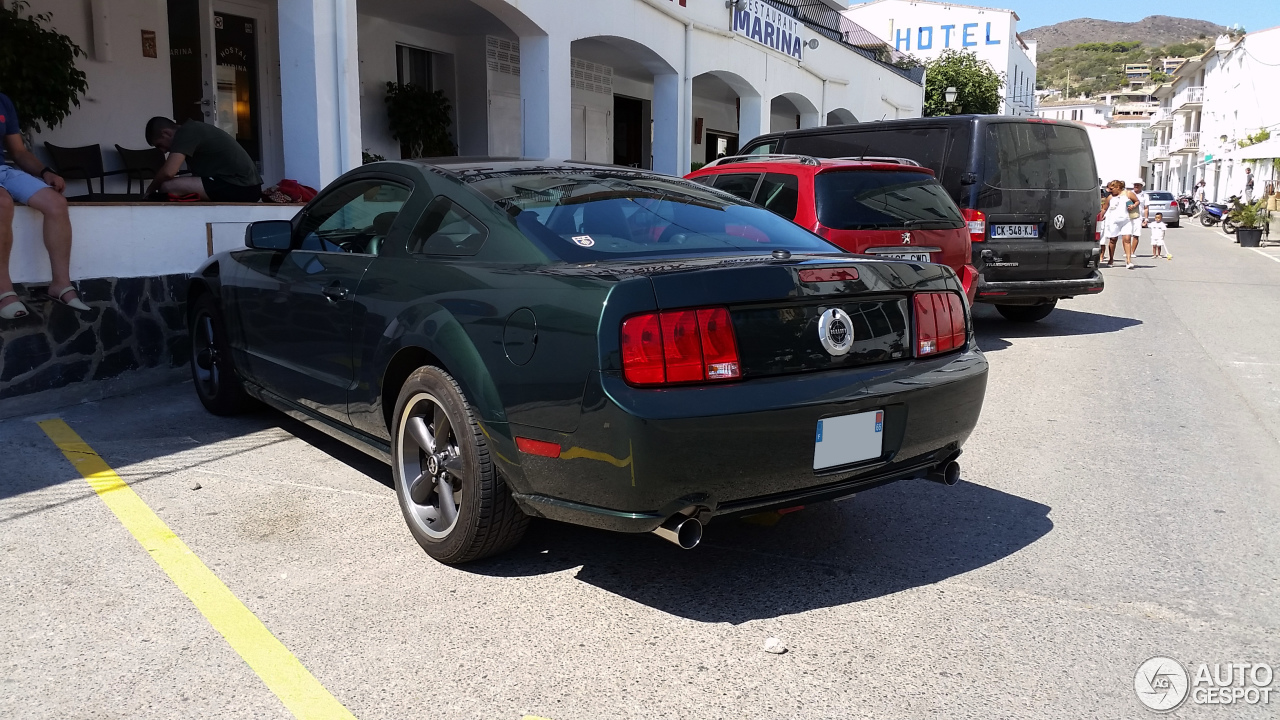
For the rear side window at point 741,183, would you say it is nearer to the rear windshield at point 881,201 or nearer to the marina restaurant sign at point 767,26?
the rear windshield at point 881,201

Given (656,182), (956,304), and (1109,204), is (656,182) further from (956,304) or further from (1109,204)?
(1109,204)

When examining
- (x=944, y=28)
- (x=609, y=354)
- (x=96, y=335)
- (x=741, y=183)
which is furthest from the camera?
(x=944, y=28)

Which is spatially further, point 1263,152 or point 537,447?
point 1263,152

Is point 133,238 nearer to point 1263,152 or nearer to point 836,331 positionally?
point 836,331

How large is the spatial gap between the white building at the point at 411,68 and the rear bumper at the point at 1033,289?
17.6 ft

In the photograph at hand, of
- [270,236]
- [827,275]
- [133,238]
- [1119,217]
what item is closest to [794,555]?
[827,275]

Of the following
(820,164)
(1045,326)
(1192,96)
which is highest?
(1192,96)

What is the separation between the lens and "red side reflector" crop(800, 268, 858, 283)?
333 cm

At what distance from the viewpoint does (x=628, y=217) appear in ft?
13.1

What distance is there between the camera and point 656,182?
4504 millimetres

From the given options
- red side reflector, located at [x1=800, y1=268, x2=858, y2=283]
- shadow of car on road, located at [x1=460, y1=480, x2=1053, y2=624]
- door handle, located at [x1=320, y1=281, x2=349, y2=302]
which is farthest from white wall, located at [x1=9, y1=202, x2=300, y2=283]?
red side reflector, located at [x1=800, y1=268, x2=858, y2=283]

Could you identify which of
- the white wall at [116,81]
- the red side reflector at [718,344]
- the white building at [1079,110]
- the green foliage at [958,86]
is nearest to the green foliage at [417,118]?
the white wall at [116,81]

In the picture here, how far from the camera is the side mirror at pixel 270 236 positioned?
4.72 meters

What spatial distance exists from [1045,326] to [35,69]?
9840 millimetres
